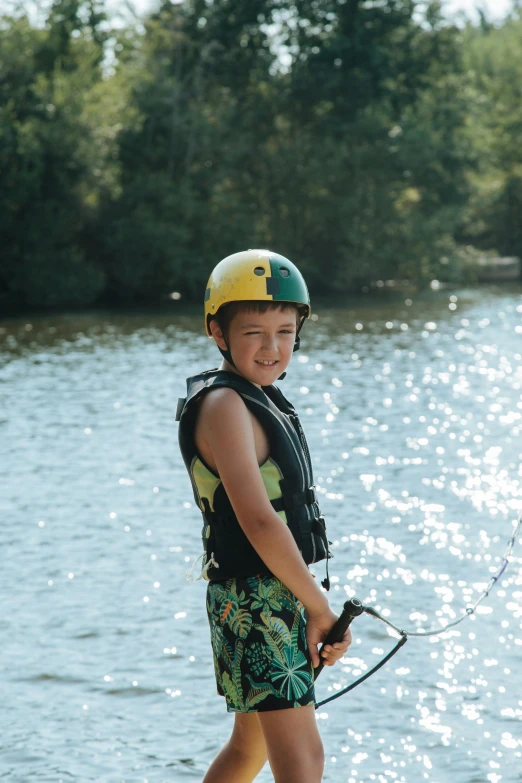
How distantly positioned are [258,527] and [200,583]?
182 inches

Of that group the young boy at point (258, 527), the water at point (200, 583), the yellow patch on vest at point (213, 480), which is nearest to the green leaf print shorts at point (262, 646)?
the young boy at point (258, 527)

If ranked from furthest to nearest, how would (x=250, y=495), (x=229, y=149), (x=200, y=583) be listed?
(x=229, y=149)
(x=200, y=583)
(x=250, y=495)

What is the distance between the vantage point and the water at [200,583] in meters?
4.87

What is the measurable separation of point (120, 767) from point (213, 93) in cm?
3624

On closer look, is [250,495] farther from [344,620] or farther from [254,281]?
[254,281]

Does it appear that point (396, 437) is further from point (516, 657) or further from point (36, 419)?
point (516, 657)

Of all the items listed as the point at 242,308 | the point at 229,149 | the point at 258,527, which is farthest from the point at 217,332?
the point at 229,149

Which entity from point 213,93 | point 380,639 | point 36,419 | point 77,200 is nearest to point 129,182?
point 77,200

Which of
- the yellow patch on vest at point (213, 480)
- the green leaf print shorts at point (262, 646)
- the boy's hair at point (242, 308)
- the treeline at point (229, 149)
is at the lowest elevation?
the green leaf print shorts at point (262, 646)

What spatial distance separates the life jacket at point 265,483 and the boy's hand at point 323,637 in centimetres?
16

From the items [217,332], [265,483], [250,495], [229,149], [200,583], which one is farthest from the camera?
[229,149]

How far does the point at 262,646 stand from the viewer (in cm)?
295

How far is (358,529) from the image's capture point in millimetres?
8797

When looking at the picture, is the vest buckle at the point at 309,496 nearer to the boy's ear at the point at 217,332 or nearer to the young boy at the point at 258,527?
the young boy at the point at 258,527
